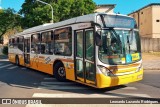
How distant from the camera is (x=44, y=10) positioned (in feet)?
94.9

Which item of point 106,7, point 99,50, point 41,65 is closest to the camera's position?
point 99,50

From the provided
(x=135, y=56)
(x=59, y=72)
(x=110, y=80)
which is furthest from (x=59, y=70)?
(x=135, y=56)

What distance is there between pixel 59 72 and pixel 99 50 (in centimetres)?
338

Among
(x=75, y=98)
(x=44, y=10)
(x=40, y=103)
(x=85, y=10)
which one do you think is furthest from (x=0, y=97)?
(x=85, y=10)

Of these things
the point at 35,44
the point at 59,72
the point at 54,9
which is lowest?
the point at 59,72

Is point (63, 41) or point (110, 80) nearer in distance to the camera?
point (110, 80)

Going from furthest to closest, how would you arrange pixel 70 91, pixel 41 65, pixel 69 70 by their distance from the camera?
1. pixel 41 65
2. pixel 69 70
3. pixel 70 91

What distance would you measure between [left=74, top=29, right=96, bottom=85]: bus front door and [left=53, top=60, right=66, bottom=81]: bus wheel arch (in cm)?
149

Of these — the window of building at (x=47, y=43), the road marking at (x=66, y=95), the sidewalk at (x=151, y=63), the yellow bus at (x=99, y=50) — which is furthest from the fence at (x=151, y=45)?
the road marking at (x=66, y=95)

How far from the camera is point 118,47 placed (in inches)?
333

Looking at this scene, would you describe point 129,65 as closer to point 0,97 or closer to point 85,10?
point 0,97

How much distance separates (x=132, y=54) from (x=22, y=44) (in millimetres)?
9855

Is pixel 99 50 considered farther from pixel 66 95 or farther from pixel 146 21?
pixel 146 21

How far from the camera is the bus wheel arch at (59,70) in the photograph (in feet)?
35.1
